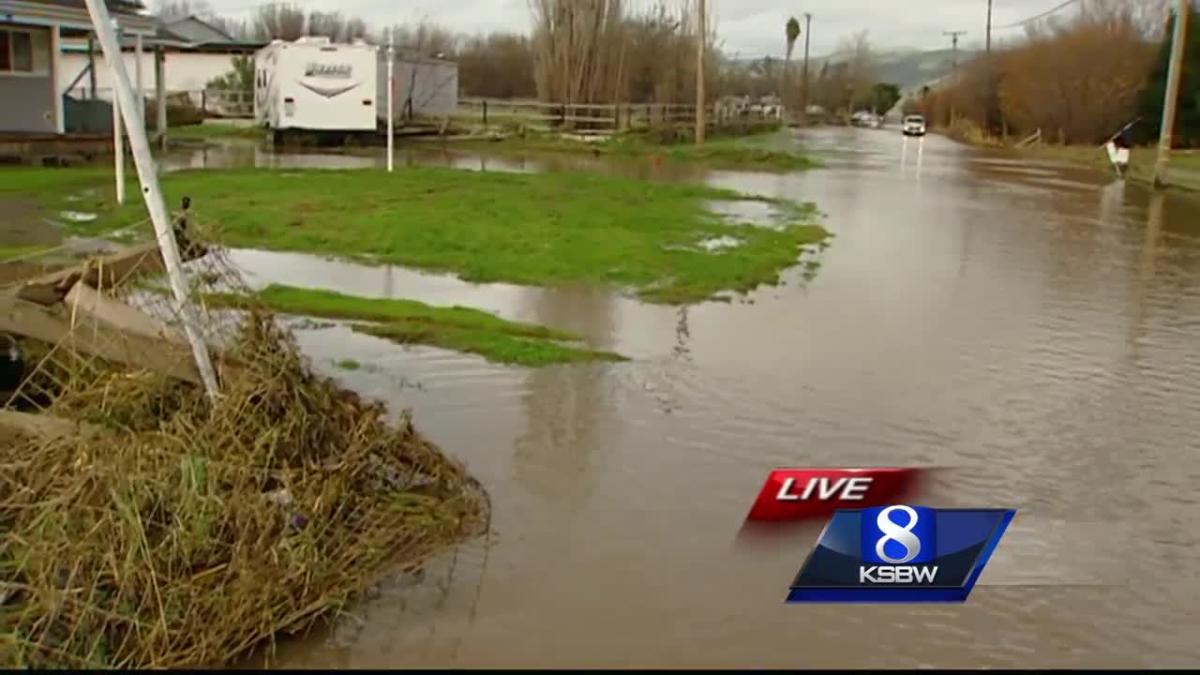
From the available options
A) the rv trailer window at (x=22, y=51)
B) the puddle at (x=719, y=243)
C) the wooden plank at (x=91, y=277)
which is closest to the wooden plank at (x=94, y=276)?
the wooden plank at (x=91, y=277)

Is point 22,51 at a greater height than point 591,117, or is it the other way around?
point 22,51

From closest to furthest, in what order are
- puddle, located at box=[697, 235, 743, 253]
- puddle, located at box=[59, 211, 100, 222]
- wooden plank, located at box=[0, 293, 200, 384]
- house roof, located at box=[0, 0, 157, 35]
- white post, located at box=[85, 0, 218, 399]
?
white post, located at box=[85, 0, 218, 399]
wooden plank, located at box=[0, 293, 200, 384]
puddle, located at box=[59, 211, 100, 222]
puddle, located at box=[697, 235, 743, 253]
house roof, located at box=[0, 0, 157, 35]

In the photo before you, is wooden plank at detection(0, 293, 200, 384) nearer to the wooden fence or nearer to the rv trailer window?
the rv trailer window

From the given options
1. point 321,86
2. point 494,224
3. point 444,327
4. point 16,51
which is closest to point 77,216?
point 494,224

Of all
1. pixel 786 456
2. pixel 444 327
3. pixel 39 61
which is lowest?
pixel 786 456

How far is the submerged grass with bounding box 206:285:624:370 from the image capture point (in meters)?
10.0

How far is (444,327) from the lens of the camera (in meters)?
10.8

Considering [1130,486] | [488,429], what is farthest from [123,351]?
[1130,486]

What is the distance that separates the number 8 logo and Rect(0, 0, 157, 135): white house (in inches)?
964

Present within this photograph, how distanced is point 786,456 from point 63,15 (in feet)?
76.0

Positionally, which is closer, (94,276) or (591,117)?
(94,276)

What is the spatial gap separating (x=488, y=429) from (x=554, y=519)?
5.37 ft

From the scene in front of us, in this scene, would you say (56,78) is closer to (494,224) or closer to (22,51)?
(22,51)

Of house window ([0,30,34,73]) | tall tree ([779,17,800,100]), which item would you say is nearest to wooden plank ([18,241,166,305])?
house window ([0,30,34,73])
